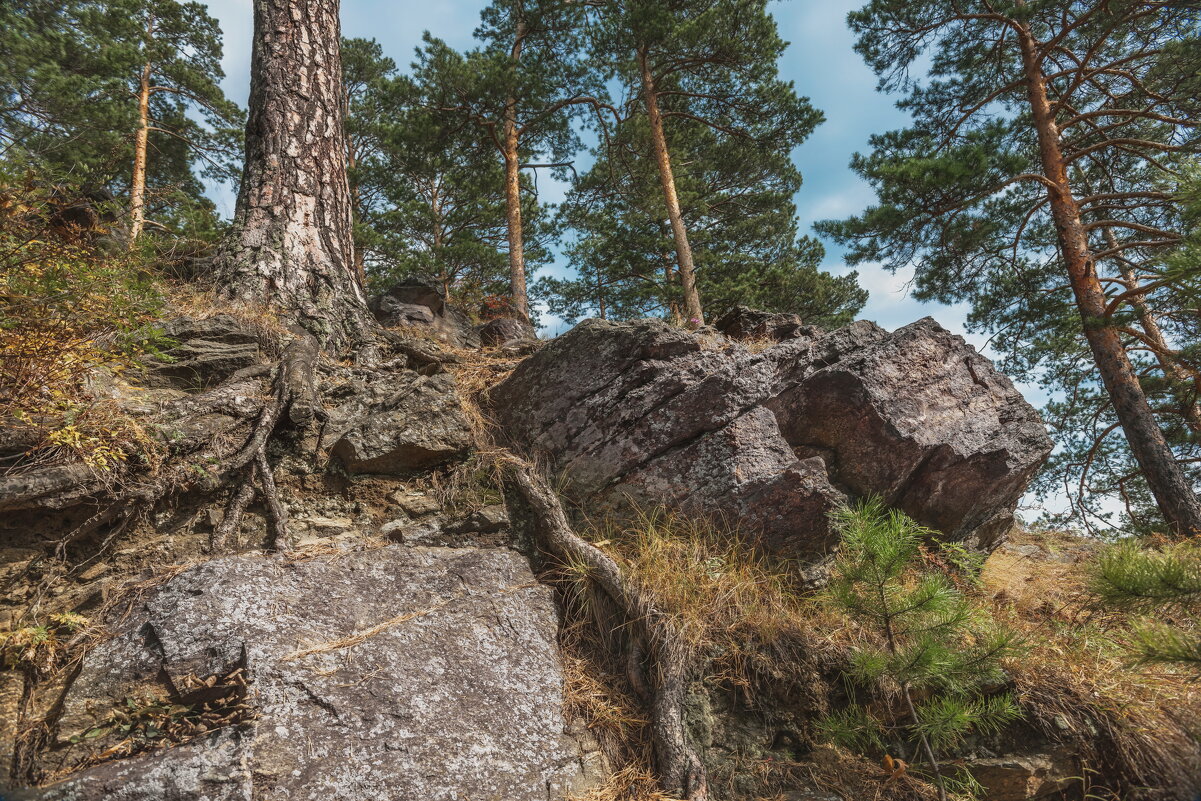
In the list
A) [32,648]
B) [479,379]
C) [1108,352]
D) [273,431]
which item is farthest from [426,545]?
[1108,352]

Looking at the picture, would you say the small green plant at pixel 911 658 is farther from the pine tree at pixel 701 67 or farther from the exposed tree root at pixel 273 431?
the pine tree at pixel 701 67

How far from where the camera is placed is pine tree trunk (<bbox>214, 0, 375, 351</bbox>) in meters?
4.82

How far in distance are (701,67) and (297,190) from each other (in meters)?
7.83

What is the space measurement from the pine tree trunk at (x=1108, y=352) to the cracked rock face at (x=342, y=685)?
24.6 ft

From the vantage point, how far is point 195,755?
6.97 ft

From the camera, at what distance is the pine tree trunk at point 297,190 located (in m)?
4.82

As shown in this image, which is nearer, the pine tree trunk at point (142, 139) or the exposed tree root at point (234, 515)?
the exposed tree root at point (234, 515)

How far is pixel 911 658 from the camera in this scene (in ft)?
9.04

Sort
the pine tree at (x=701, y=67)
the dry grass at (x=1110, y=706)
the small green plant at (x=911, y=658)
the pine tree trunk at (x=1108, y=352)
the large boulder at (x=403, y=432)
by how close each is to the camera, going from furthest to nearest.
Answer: the pine tree at (x=701, y=67), the pine tree trunk at (x=1108, y=352), the large boulder at (x=403, y=432), the dry grass at (x=1110, y=706), the small green plant at (x=911, y=658)

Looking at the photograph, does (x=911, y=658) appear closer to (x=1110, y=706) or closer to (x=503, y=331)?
(x=1110, y=706)

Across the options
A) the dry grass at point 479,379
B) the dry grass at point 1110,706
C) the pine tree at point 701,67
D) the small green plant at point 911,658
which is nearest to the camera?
the small green plant at point 911,658

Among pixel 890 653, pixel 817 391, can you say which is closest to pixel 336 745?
pixel 890 653

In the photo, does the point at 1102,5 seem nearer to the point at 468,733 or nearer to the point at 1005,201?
the point at 1005,201

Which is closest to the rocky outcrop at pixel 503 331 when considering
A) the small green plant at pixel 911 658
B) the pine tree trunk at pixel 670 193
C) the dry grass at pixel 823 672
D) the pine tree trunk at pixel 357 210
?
the pine tree trunk at pixel 670 193
